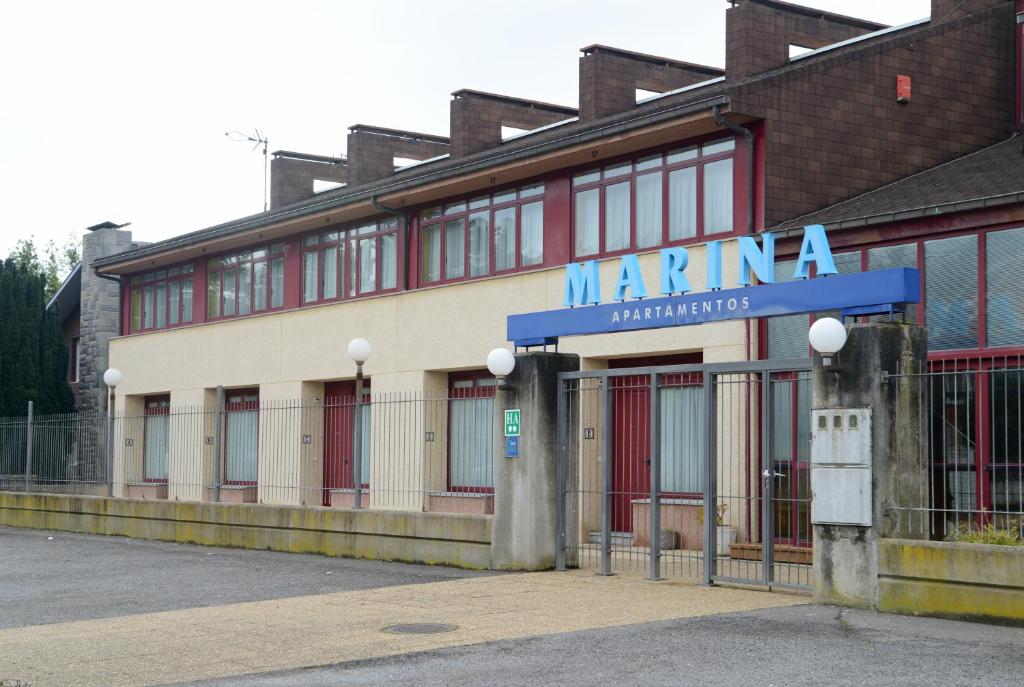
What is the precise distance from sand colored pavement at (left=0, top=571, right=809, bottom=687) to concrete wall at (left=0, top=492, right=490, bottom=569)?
6.20 feet

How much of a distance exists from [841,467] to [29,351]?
1164 inches

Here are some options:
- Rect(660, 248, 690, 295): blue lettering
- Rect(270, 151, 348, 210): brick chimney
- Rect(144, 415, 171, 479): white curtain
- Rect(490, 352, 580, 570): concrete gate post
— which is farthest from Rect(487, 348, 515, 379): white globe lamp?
Rect(270, 151, 348, 210): brick chimney

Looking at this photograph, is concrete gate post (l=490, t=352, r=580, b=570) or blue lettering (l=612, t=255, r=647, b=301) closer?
concrete gate post (l=490, t=352, r=580, b=570)

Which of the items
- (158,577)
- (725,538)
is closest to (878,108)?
(725,538)

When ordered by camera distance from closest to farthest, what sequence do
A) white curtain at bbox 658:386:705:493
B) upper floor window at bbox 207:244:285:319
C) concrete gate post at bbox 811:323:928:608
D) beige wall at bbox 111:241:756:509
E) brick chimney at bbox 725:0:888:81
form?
concrete gate post at bbox 811:323:928:608, white curtain at bbox 658:386:705:493, beige wall at bbox 111:241:756:509, brick chimney at bbox 725:0:888:81, upper floor window at bbox 207:244:285:319

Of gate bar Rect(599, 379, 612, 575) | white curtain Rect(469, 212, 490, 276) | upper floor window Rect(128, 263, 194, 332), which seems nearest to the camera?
gate bar Rect(599, 379, 612, 575)

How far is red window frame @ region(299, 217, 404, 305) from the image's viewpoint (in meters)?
27.2

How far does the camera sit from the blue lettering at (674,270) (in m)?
17.5

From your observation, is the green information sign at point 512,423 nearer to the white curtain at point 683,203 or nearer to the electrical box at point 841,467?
the electrical box at point 841,467

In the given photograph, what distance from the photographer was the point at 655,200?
21.5 metres

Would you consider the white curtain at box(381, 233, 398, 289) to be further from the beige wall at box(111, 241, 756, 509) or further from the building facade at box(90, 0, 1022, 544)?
the beige wall at box(111, 241, 756, 509)

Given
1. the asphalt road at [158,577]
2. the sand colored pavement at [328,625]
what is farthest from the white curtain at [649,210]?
the sand colored pavement at [328,625]

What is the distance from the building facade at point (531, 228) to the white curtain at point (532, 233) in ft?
0.15

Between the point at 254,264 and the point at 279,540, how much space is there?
11966mm
